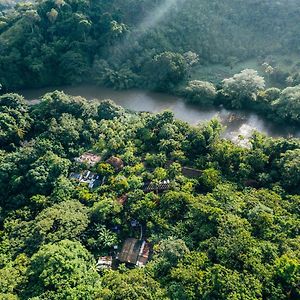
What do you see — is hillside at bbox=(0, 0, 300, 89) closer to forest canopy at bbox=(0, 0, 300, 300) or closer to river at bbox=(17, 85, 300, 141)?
forest canopy at bbox=(0, 0, 300, 300)

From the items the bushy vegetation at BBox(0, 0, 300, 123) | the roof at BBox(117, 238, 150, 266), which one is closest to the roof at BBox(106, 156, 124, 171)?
the roof at BBox(117, 238, 150, 266)

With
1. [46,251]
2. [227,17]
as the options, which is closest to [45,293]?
[46,251]

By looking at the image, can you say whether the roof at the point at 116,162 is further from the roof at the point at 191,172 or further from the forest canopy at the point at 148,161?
the roof at the point at 191,172

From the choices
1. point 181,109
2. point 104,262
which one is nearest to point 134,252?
point 104,262

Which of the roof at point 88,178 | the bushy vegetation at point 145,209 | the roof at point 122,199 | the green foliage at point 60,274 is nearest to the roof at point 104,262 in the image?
the bushy vegetation at point 145,209

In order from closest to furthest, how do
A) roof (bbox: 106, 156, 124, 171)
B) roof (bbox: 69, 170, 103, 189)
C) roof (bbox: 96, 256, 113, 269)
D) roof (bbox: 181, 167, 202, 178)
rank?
roof (bbox: 96, 256, 113, 269)
roof (bbox: 181, 167, 202, 178)
roof (bbox: 69, 170, 103, 189)
roof (bbox: 106, 156, 124, 171)
